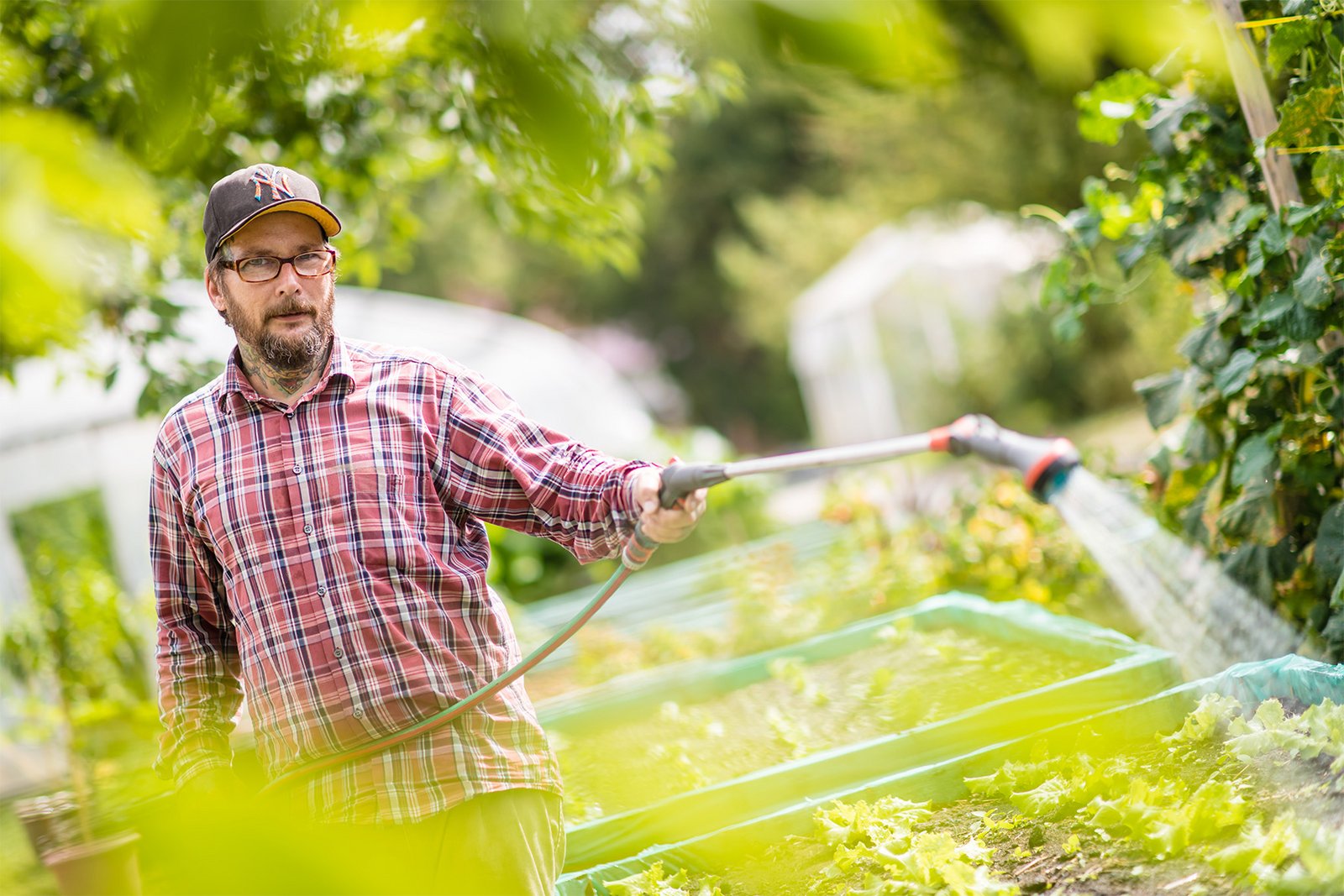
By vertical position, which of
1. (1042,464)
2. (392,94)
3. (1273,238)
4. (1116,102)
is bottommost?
(1042,464)

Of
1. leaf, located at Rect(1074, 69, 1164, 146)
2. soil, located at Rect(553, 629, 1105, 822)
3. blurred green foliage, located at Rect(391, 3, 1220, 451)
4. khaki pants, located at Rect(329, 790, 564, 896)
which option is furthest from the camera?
soil, located at Rect(553, 629, 1105, 822)

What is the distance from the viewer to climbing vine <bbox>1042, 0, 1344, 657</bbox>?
7.93 feet

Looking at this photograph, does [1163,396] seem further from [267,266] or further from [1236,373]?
[267,266]

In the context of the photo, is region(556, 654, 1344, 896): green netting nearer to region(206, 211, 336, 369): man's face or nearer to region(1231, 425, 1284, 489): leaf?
region(1231, 425, 1284, 489): leaf

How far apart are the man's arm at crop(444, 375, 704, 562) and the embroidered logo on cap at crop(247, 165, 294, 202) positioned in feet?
1.30

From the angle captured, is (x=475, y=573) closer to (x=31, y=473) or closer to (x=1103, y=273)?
(x=1103, y=273)

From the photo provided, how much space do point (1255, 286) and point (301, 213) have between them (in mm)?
1975

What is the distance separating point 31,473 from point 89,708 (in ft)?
9.21

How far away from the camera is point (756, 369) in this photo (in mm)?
26469

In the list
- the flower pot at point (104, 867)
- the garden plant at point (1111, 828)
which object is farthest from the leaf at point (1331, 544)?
the flower pot at point (104, 867)

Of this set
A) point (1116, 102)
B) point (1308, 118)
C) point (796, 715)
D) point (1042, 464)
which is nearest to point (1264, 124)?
point (1308, 118)

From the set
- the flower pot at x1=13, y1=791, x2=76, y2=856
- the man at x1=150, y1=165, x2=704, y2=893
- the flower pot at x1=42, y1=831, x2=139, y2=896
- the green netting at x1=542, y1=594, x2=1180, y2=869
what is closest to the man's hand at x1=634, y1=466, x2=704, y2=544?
the man at x1=150, y1=165, x2=704, y2=893

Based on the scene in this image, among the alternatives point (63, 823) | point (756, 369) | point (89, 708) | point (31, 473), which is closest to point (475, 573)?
point (63, 823)

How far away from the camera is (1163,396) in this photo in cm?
300
